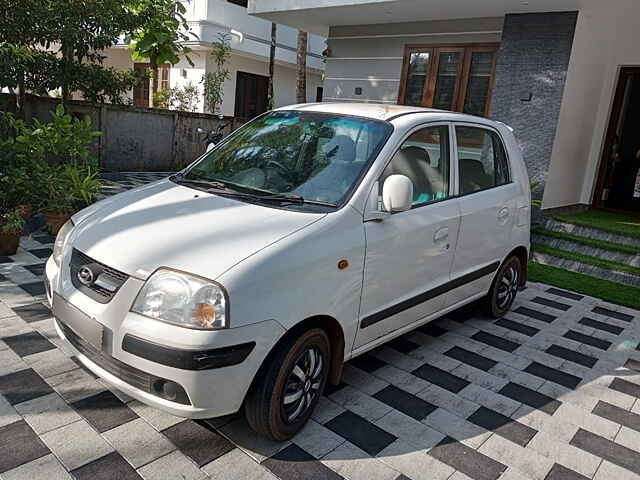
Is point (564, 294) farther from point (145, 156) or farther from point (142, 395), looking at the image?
point (145, 156)

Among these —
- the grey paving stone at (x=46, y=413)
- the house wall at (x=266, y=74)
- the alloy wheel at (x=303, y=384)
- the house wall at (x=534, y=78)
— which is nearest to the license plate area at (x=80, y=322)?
the grey paving stone at (x=46, y=413)

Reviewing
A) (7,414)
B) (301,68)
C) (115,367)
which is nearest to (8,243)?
(7,414)

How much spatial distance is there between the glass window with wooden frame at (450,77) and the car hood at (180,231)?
653 centimetres

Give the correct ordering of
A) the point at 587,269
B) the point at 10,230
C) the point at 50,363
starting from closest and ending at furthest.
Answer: the point at 50,363
the point at 10,230
the point at 587,269

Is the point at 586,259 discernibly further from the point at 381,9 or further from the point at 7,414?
the point at 7,414

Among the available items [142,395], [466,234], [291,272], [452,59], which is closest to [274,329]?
[291,272]

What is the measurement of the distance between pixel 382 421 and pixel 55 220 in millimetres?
4400

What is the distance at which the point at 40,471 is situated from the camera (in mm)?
2295

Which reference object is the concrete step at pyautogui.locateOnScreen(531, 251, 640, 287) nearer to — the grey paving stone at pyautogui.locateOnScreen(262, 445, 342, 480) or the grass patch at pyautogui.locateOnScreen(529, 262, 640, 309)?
the grass patch at pyautogui.locateOnScreen(529, 262, 640, 309)

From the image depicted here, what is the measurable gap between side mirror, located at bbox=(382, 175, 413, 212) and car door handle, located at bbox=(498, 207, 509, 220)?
1.54m

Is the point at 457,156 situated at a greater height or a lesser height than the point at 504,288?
greater

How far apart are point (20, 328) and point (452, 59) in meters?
7.40

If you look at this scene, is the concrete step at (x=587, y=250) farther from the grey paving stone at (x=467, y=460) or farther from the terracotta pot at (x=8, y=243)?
the terracotta pot at (x=8, y=243)

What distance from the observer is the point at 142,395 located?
7.72ft
